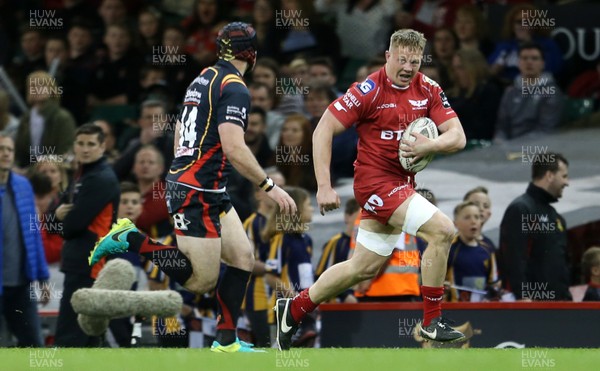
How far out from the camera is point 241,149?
398 inches

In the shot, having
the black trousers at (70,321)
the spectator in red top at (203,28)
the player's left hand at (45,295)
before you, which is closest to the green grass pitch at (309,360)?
the black trousers at (70,321)

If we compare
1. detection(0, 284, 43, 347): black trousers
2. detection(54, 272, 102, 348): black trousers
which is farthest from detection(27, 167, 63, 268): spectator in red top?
detection(54, 272, 102, 348): black trousers

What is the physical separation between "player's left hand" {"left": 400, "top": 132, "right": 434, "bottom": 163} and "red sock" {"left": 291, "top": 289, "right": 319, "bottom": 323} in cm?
127

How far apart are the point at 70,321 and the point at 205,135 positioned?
280 centimetres

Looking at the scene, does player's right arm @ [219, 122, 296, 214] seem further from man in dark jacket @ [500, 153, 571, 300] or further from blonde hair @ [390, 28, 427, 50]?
man in dark jacket @ [500, 153, 571, 300]

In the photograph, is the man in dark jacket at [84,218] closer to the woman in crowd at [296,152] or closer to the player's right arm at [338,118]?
the woman in crowd at [296,152]

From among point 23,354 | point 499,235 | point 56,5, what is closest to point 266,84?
point 499,235

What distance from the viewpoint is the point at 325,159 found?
995cm

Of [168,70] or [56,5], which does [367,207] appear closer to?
[168,70]

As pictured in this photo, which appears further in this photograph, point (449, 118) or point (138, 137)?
point (138, 137)

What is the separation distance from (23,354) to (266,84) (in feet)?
22.2

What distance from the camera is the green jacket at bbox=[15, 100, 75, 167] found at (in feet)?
53.2

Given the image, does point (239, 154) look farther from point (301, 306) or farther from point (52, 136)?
point (52, 136)

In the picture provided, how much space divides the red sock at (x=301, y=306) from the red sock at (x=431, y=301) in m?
0.82
